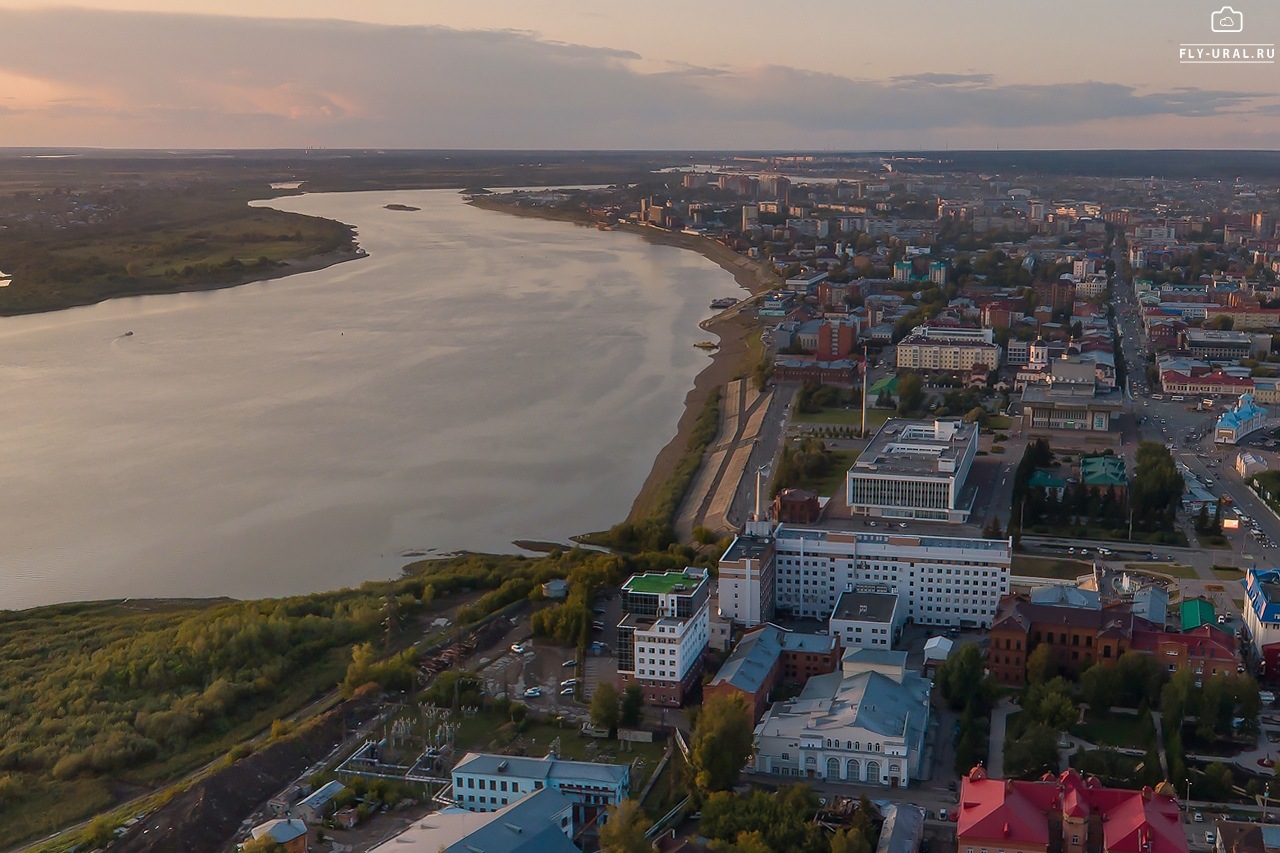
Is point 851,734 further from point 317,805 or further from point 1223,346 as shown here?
point 1223,346

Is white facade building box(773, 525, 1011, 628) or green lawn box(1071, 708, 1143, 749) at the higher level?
white facade building box(773, 525, 1011, 628)

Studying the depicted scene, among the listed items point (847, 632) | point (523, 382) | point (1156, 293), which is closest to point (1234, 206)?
point (1156, 293)

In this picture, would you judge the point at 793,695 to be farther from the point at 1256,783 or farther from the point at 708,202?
the point at 708,202

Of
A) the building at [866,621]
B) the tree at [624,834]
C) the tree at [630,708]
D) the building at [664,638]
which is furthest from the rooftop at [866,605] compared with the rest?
the tree at [624,834]

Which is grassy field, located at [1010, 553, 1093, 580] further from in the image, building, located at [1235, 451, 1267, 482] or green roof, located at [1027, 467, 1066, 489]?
building, located at [1235, 451, 1267, 482]

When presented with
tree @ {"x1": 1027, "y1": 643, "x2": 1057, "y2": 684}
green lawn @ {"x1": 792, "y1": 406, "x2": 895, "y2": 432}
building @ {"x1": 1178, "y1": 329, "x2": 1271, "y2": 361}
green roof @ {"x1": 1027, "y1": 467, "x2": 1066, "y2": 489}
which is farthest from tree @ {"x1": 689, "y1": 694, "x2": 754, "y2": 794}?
building @ {"x1": 1178, "y1": 329, "x2": 1271, "y2": 361}

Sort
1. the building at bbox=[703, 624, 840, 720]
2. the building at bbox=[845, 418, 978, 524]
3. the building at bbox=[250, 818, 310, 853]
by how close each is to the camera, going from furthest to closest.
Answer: the building at bbox=[845, 418, 978, 524]
the building at bbox=[703, 624, 840, 720]
the building at bbox=[250, 818, 310, 853]
